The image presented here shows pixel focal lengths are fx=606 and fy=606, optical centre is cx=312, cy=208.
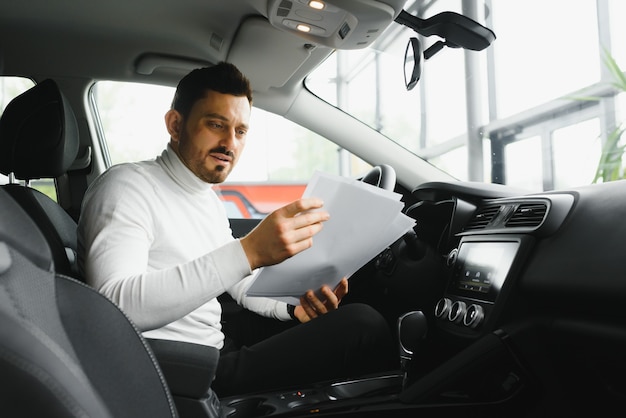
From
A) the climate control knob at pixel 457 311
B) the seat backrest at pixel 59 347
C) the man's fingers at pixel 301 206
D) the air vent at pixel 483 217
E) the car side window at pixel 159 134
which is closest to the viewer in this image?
the seat backrest at pixel 59 347

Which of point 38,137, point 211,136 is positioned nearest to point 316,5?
point 211,136

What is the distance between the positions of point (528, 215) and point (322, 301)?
1.89 feet

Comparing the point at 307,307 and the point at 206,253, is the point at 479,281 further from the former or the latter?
the point at 206,253

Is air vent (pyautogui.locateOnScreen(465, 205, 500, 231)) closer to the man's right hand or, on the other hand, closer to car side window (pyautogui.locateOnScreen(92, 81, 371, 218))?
car side window (pyautogui.locateOnScreen(92, 81, 371, 218))

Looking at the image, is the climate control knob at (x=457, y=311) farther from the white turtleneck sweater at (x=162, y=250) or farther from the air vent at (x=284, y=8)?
the air vent at (x=284, y=8)

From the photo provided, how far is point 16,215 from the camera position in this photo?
0.60m

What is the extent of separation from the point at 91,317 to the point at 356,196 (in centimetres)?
64

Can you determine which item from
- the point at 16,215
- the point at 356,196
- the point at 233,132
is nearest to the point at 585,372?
the point at 356,196

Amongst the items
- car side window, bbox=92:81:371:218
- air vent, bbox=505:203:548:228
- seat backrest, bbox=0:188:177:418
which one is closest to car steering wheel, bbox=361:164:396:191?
car side window, bbox=92:81:371:218

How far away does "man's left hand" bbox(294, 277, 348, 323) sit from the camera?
1596mm

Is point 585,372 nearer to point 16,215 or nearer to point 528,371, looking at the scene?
point 528,371

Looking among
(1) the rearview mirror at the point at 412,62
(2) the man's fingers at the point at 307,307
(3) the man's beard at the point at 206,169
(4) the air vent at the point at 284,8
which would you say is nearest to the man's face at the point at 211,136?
(3) the man's beard at the point at 206,169

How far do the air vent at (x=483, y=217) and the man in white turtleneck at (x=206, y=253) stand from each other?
37 cm

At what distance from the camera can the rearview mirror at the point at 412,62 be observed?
178cm
